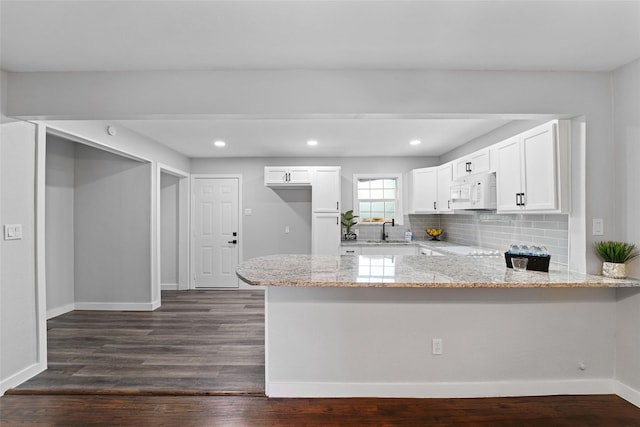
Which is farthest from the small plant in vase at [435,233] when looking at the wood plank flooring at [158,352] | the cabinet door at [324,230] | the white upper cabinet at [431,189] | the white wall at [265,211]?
the wood plank flooring at [158,352]

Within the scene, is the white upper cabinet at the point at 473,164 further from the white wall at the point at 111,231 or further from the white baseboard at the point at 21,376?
the white baseboard at the point at 21,376

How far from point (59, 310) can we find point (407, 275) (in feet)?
15.1

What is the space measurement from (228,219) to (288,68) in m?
3.88

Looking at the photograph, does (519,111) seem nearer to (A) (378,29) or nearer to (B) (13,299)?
(A) (378,29)

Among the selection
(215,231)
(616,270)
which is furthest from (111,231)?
(616,270)

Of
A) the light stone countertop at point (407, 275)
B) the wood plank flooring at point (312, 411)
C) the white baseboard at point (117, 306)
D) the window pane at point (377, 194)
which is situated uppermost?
the window pane at point (377, 194)

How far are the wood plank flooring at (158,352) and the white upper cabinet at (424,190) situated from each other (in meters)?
2.93

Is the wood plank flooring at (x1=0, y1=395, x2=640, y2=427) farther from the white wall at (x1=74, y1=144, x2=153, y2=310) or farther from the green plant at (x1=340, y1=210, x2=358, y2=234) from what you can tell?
the green plant at (x1=340, y1=210, x2=358, y2=234)

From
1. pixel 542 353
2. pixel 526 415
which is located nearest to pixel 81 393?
pixel 526 415

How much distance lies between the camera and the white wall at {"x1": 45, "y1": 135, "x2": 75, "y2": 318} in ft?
13.6

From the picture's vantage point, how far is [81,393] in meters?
2.41

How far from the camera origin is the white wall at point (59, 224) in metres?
4.14

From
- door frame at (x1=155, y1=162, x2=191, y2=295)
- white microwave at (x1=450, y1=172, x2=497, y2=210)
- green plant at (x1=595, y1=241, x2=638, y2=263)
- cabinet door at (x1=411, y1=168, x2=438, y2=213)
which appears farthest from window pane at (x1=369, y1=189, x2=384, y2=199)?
green plant at (x1=595, y1=241, x2=638, y2=263)

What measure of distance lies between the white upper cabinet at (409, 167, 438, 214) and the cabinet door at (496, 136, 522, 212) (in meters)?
1.66
